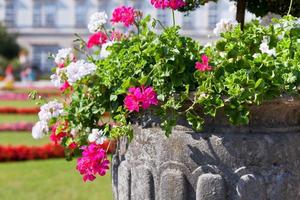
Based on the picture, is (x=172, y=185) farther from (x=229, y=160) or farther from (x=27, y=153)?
(x=27, y=153)

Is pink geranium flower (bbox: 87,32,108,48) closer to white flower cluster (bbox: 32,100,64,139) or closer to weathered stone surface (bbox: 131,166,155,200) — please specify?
white flower cluster (bbox: 32,100,64,139)

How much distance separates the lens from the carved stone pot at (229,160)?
2.11 m

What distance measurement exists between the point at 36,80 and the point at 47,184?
2292cm

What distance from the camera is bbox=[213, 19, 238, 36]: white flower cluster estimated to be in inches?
97.8

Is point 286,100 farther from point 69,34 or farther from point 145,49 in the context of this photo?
point 69,34

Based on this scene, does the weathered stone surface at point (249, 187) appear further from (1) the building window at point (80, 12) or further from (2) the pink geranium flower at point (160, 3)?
(1) the building window at point (80, 12)

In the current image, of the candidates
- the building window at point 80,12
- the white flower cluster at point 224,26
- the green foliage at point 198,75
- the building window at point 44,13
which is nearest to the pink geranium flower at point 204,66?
the green foliage at point 198,75

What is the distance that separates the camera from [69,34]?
3769cm

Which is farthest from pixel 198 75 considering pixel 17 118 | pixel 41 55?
pixel 41 55

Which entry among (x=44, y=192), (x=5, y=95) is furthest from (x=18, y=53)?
(x=44, y=192)

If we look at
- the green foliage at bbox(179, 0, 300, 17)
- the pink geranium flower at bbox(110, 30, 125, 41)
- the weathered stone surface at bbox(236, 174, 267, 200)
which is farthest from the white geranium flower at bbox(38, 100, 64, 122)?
the green foliage at bbox(179, 0, 300, 17)

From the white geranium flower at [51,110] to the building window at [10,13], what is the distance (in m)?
36.8

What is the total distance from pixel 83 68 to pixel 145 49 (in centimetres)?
21

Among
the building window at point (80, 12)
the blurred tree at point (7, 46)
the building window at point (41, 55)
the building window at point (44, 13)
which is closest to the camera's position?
the blurred tree at point (7, 46)
